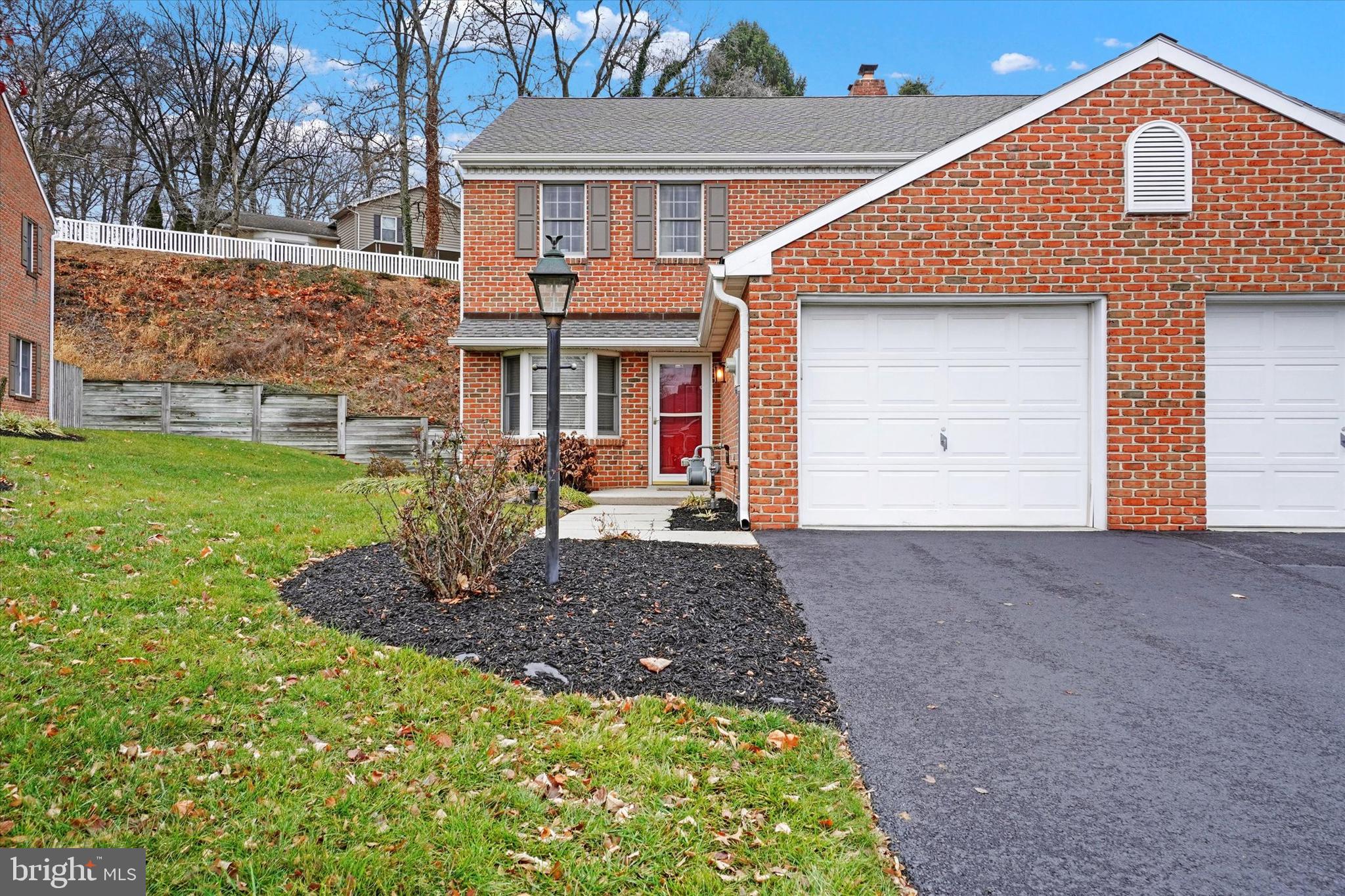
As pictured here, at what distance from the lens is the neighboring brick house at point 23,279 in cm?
1655

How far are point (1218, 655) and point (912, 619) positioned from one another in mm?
1542

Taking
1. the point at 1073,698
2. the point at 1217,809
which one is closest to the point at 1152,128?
the point at 1073,698

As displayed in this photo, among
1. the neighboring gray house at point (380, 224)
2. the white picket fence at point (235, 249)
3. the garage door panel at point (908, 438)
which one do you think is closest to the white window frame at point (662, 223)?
the garage door panel at point (908, 438)

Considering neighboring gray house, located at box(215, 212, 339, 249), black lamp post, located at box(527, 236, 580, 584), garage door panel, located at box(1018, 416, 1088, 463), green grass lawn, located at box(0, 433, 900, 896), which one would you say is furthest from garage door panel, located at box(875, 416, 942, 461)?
neighboring gray house, located at box(215, 212, 339, 249)

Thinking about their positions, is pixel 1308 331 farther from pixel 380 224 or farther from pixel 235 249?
pixel 380 224

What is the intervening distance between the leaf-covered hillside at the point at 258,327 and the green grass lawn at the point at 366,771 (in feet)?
58.4

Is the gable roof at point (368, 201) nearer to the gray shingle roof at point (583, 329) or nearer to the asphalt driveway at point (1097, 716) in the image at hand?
the gray shingle roof at point (583, 329)

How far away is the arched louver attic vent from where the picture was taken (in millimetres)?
7695

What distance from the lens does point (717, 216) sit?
13469mm

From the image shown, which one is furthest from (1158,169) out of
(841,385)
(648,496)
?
(648,496)

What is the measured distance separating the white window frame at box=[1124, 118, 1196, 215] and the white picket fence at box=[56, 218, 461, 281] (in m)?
20.1

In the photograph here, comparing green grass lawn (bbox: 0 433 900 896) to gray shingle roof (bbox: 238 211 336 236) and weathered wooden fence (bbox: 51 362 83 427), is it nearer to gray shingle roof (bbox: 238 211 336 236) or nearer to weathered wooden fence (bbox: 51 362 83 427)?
weathered wooden fence (bbox: 51 362 83 427)

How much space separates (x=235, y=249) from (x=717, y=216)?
19.0 meters

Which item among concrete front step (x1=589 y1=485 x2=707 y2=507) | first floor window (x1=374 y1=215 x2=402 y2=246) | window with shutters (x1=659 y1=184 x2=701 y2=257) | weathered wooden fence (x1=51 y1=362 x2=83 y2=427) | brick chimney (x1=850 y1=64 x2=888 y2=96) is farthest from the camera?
first floor window (x1=374 y1=215 x2=402 y2=246)
